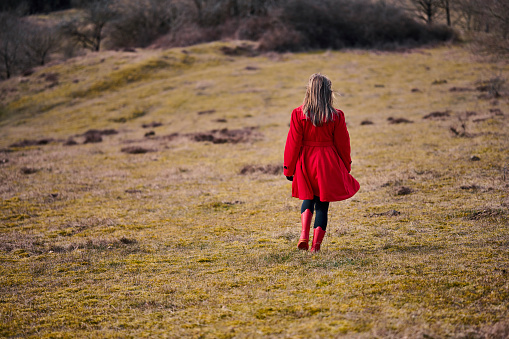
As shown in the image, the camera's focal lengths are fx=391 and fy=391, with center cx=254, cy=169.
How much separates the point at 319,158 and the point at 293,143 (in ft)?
1.55

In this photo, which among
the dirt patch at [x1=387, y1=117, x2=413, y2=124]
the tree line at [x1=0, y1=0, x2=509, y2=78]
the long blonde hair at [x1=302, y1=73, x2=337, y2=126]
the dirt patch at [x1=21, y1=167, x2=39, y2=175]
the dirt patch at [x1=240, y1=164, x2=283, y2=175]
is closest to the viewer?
the long blonde hair at [x1=302, y1=73, x2=337, y2=126]

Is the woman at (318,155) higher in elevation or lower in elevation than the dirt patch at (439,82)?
lower

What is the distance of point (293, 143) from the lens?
20.3 feet

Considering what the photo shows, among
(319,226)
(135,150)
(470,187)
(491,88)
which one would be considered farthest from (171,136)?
(491,88)

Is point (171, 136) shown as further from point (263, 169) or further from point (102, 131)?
point (263, 169)

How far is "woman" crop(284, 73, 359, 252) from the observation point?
599 centimetres

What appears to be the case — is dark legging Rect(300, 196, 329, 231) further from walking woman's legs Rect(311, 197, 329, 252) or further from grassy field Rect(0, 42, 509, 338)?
grassy field Rect(0, 42, 509, 338)

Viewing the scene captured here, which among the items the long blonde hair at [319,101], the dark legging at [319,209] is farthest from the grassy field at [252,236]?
the long blonde hair at [319,101]

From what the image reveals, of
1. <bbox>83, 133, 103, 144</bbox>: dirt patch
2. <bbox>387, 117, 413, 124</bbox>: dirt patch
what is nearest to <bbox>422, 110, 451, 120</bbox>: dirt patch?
<bbox>387, 117, 413, 124</bbox>: dirt patch

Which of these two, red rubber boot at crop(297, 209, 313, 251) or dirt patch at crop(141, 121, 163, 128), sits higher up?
red rubber boot at crop(297, 209, 313, 251)

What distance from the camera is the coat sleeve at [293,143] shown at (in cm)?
614

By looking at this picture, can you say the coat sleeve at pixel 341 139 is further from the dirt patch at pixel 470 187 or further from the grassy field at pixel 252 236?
the dirt patch at pixel 470 187

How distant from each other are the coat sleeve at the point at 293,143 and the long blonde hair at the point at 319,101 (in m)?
0.22

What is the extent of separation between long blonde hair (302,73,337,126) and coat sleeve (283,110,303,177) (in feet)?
0.71
